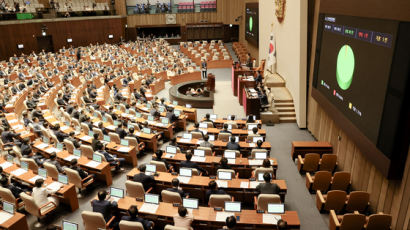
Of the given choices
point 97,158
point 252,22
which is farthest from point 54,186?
point 252,22

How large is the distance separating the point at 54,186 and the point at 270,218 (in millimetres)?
5412

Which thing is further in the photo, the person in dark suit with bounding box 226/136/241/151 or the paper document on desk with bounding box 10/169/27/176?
the person in dark suit with bounding box 226/136/241/151

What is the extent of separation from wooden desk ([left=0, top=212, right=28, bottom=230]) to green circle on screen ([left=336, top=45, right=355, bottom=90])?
8.34 metres

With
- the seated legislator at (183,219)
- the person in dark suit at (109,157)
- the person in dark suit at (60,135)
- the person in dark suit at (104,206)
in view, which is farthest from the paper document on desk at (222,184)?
the person in dark suit at (60,135)

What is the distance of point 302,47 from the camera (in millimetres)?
12242

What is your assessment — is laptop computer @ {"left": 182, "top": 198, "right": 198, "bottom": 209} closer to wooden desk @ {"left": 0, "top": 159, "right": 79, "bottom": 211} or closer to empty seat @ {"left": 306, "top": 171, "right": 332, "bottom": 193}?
wooden desk @ {"left": 0, "top": 159, "right": 79, "bottom": 211}

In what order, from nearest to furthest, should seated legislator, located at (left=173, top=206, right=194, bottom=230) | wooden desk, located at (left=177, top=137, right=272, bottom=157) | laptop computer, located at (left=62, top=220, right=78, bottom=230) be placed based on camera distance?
laptop computer, located at (left=62, top=220, right=78, bottom=230), seated legislator, located at (left=173, top=206, right=194, bottom=230), wooden desk, located at (left=177, top=137, right=272, bottom=157)

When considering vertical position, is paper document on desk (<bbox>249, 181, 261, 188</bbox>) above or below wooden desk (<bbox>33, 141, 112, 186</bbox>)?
above

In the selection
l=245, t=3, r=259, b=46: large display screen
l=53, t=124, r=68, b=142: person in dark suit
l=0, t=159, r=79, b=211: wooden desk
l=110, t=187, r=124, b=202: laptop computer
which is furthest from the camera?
l=245, t=3, r=259, b=46: large display screen

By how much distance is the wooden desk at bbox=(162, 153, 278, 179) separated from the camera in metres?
8.55

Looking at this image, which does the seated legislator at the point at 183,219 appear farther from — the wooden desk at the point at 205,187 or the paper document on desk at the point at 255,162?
the paper document on desk at the point at 255,162

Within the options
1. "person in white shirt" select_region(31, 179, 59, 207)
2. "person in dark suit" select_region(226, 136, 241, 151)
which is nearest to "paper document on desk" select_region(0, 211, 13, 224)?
"person in white shirt" select_region(31, 179, 59, 207)

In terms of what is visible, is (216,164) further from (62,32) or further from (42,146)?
(62,32)

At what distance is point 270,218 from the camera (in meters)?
6.08
